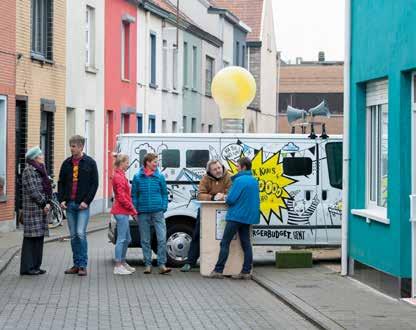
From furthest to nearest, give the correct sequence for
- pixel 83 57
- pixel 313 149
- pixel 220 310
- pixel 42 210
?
pixel 83 57, pixel 313 149, pixel 42 210, pixel 220 310

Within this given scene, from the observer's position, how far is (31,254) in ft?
52.7

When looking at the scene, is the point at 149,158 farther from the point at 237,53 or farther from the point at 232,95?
the point at 237,53

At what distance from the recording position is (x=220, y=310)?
12711mm

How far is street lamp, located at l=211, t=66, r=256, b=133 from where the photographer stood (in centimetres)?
2712

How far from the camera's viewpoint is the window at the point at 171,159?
17781mm

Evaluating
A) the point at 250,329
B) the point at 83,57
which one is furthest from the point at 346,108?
the point at 83,57

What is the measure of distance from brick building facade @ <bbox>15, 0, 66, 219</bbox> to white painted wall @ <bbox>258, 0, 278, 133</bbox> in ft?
107

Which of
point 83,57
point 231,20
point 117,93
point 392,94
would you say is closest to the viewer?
point 392,94

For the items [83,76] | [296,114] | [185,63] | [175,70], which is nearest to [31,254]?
[296,114]

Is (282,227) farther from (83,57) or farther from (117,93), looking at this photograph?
(117,93)

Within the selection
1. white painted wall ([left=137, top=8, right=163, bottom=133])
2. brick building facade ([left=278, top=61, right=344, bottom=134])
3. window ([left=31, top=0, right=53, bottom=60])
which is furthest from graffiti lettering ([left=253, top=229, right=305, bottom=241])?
brick building facade ([left=278, top=61, right=344, bottom=134])

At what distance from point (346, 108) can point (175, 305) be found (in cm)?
471

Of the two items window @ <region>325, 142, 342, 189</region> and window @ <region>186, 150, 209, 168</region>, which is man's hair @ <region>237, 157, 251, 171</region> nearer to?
window @ <region>186, 150, 209, 168</region>

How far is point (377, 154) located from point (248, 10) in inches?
1976
